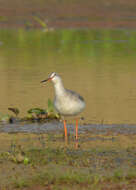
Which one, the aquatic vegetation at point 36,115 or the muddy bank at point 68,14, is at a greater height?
the muddy bank at point 68,14

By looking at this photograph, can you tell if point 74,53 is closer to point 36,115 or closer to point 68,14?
point 36,115

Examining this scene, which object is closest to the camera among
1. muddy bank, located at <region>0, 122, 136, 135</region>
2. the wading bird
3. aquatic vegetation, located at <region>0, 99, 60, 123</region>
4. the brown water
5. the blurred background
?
the wading bird

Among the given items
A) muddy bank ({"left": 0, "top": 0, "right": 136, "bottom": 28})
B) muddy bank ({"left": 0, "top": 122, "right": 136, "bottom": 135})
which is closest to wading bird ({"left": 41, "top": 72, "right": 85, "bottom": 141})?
muddy bank ({"left": 0, "top": 122, "right": 136, "bottom": 135})

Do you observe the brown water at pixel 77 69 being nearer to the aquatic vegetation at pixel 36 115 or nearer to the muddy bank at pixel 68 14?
the aquatic vegetation at pixel 36 115

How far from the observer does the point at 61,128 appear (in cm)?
848

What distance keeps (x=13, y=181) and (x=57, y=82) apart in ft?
8.13

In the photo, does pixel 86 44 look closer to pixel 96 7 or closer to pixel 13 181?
pixel 96 7

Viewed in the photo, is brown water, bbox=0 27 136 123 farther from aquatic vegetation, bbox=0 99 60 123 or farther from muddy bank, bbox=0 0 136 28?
muddy bank, bbox=0 0 136 28

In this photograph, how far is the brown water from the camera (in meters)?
10.4

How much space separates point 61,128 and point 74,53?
11543mm

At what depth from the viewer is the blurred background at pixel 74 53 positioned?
10.8 metres

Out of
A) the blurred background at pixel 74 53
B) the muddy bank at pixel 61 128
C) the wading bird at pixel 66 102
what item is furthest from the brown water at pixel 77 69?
the wading bird at pixel 66 102

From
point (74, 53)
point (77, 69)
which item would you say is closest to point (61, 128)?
point (77, 69)

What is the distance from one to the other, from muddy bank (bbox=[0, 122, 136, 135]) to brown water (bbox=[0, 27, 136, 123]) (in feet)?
1.52
